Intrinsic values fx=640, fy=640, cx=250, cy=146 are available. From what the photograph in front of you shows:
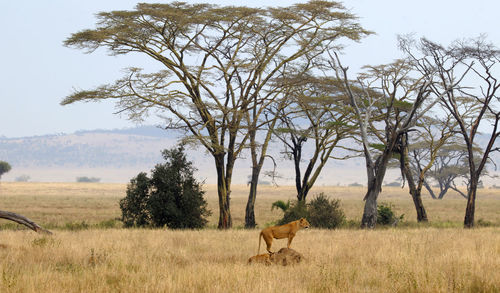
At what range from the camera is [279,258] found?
13.5m

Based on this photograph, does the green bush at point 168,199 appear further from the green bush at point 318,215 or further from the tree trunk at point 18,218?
the tree trunk at point 18,218

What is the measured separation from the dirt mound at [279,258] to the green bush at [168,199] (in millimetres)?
13892

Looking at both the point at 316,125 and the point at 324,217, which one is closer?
the point at 324,217

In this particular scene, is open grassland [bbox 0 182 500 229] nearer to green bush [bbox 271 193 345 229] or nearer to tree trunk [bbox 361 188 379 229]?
green bush [bbox 271 193 345 229]

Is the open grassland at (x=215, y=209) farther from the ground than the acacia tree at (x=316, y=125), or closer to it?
closer to it

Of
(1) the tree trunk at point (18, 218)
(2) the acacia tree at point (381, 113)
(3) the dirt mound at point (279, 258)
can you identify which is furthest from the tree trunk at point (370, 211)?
(3) the dirt mound at point (279, 258)

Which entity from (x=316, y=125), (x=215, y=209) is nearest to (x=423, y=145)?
(x=215, y=209)

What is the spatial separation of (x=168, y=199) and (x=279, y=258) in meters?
14.4

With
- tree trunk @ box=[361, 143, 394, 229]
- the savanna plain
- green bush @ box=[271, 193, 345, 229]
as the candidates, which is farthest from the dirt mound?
green bush @ box=[271, 193, 345, 229]

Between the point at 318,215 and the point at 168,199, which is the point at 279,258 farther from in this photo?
the point at 318,215

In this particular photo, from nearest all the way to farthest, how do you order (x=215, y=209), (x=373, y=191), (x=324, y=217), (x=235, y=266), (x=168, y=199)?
(x=235, y=266), (x=168, y=199), (x=373, y=191), (x=324, y=217), (x=215, y=209)

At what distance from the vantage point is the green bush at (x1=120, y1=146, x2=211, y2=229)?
27266mm

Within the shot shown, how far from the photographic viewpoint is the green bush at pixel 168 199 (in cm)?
2727

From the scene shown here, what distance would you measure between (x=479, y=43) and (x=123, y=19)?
17126 millimetres
